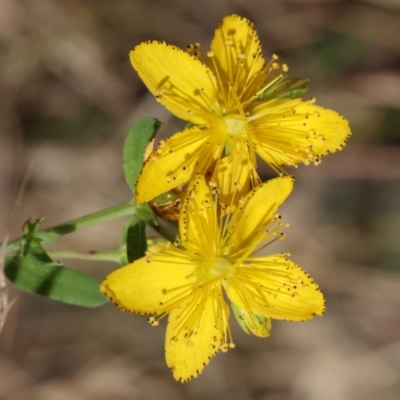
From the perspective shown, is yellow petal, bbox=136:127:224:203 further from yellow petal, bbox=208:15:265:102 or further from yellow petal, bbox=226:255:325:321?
yellow petal, bbox=226:255:325:321

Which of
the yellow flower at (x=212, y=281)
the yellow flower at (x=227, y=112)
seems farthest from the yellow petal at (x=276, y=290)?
the yellow flower at (x=227, y=112)

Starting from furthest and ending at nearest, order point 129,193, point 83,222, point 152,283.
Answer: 1. point 129,193
2. point 83,222
3. point 152,283

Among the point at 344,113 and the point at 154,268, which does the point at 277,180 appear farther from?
the point at 344,113

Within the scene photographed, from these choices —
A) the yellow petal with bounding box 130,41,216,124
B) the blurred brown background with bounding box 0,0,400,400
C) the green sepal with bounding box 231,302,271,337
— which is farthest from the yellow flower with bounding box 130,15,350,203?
the blurred brown background with bounding box 0,0,400,400

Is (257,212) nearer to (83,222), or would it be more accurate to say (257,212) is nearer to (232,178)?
(232,178)

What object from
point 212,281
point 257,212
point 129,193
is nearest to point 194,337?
point 212,281

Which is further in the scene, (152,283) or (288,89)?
(288,89)
